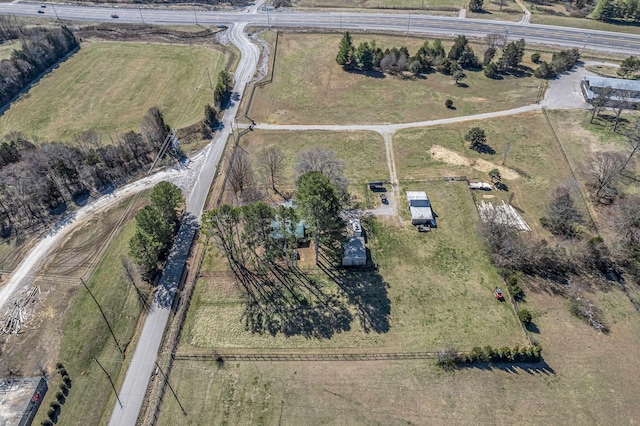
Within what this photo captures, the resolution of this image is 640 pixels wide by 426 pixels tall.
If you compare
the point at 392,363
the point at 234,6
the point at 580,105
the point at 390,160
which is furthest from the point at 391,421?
the point at 234,6

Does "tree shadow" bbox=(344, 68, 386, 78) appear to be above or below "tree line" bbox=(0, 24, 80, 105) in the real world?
below

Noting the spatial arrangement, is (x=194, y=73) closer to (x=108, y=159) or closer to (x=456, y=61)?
(x=108, y=159)

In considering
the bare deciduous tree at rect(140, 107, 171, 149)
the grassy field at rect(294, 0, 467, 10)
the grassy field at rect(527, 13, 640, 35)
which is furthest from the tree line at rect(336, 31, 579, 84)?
the bare deciduous tree at rect(140, 107, 171, 149)

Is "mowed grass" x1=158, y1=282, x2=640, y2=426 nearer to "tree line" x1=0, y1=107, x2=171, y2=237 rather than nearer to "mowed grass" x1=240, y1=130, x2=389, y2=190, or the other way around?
"mowed grass" x1=240, y1=130, x2=389, y2=190

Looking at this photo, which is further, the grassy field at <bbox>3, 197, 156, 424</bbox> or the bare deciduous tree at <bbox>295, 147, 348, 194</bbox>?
the bare deciduous tree at <bbox>295, 147, 348, 194</bbox>

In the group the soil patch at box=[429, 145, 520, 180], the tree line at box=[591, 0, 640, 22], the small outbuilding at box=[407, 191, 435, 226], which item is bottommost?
the small outbuilding at box=[407, 191, 435, 226]

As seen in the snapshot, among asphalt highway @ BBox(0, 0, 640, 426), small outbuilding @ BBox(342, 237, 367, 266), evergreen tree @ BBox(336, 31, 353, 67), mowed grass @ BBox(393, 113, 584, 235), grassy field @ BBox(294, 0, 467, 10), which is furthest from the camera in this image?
grassy field @ BBox(294, 0, 467, 10)

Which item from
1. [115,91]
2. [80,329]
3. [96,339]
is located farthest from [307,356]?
[115,91]
